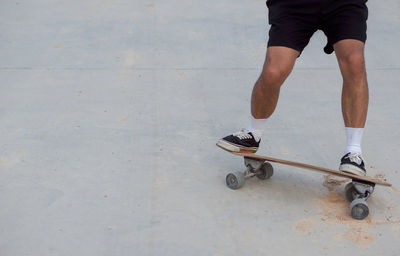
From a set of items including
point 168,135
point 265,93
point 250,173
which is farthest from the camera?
point 168,135

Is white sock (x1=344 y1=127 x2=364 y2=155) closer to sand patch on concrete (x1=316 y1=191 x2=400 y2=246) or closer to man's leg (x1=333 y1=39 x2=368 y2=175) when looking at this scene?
man's leg (x1=333 y1=39 x2=368 y2=175)

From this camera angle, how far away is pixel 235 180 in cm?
340

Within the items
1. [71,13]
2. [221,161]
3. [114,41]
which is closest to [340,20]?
[221,161]

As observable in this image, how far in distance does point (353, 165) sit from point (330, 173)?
0.14 meters

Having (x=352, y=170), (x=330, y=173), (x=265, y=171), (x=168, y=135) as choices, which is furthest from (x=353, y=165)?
(x=168, y=135)

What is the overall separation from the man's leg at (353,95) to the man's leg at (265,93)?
0.26 m

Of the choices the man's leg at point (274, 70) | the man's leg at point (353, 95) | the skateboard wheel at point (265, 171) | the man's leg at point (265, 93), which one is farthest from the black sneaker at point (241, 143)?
the man's leg at point (353, 95)

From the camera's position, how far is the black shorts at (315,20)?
10.5 feet

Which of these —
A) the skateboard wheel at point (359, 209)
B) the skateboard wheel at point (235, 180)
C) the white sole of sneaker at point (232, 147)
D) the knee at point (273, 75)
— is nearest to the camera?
the skateboard wheel at point (359, 209)

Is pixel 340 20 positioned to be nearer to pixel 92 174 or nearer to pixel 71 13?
pixel 92 174

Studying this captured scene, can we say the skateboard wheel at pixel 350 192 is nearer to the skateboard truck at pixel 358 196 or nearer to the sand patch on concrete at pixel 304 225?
the skateboard truck at pixel 358 196

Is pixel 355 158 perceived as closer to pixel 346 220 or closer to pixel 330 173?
pixel 330 173

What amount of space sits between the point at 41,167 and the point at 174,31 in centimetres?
261

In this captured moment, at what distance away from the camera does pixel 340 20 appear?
322 centimetres
